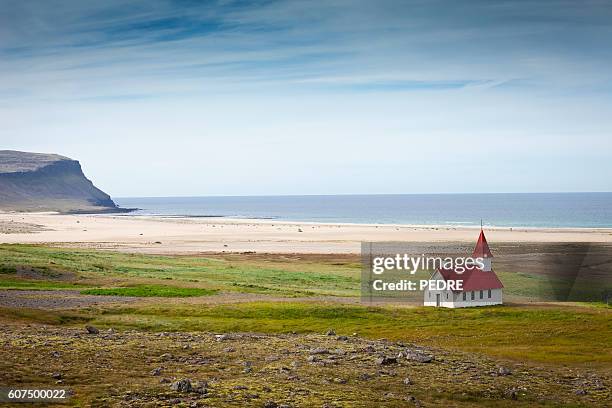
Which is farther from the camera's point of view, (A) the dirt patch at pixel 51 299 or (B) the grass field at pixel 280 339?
(A) the dirt patch at pixel 51 299

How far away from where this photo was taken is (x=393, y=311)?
4947 cm

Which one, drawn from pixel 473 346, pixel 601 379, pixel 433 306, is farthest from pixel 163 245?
pixel 601 379

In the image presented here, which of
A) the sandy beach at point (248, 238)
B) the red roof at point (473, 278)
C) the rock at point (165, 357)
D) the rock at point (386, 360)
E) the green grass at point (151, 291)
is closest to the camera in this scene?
the rock at point (165, 357)

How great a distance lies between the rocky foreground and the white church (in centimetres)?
2014

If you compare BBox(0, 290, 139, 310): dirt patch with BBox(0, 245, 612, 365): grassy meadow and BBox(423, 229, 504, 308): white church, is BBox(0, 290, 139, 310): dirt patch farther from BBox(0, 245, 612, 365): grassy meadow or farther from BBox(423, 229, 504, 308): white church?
BBox(423, 229, 504, 308): white church

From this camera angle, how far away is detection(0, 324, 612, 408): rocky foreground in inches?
774

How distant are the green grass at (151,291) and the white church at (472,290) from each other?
18.2 meters

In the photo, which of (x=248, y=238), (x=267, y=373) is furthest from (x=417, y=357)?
(x=248, y=238)

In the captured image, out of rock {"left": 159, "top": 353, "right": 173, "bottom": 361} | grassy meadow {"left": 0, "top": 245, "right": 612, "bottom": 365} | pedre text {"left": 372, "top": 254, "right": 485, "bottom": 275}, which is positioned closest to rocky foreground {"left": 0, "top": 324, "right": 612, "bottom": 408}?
rock {"left": 159, "top": 353, "right": 173, "bottom": 361}

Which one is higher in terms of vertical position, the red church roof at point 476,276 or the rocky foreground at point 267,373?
the red church roof at point 476,276

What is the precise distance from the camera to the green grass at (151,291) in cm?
5478

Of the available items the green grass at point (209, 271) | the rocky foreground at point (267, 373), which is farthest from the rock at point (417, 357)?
the green grass at point (209, 271)

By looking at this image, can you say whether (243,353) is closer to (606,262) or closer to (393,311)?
(393,311)

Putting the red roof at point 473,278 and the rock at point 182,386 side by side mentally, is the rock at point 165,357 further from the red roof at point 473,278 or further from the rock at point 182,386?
the red roof at point 473,278
